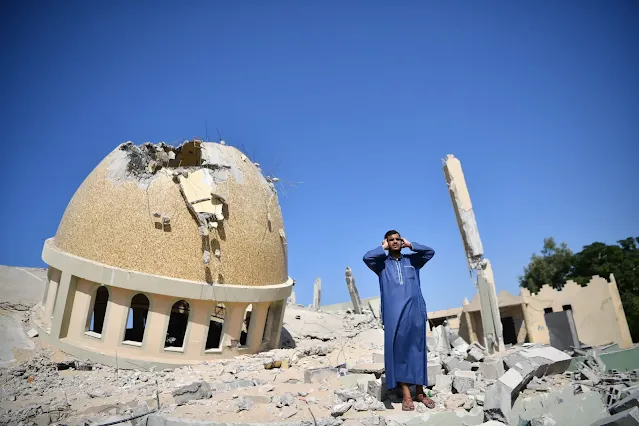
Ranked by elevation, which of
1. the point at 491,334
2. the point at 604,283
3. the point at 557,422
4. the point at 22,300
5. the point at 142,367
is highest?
the point at 604,283

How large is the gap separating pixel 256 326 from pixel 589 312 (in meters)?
16.8

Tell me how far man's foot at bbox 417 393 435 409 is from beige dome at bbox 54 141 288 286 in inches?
271

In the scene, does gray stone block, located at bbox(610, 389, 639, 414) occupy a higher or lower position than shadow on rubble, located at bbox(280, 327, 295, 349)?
lower

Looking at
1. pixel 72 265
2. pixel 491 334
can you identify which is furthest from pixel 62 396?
pixel 491 334

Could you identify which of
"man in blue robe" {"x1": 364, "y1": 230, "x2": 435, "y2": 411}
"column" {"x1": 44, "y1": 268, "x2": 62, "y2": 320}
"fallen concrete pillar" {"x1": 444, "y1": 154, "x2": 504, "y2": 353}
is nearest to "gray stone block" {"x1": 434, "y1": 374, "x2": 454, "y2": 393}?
"man in blue robe" {"x1": 364, "y1": 230, "x2": 435, "y2": 411}

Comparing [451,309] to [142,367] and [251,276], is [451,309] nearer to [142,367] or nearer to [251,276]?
[251,276]

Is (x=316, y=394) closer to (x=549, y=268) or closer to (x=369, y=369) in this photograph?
(x=369, y=369)

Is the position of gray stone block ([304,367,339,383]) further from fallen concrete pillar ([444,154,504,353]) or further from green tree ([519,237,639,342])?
green tree ([519,237,639,342])

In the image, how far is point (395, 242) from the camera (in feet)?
17.5

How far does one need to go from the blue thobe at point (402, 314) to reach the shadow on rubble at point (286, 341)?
9.54 metres

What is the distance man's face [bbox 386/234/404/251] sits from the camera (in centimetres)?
535

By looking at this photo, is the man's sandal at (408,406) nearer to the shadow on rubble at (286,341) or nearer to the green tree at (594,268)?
the shadow on rubble at (286,341)

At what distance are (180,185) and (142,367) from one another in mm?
4518

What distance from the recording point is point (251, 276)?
1152cm
